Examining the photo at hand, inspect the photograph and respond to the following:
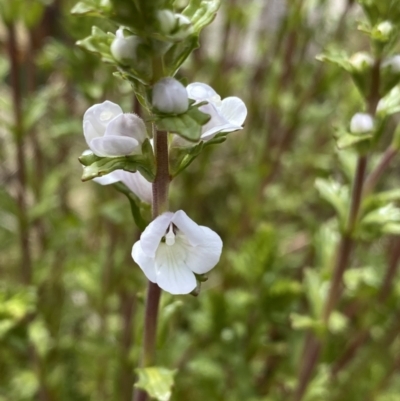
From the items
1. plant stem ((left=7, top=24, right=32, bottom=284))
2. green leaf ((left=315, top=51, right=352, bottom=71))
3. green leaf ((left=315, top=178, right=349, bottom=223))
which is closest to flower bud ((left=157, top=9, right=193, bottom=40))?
green leaf ((left=315, top=51, right=352, bottom=71))

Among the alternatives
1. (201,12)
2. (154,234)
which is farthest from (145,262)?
(201,12)

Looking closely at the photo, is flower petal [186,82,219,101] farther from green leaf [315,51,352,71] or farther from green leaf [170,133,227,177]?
green leaf [315,51,352,71]

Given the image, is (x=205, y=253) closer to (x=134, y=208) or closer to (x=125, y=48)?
(x=134, y=208)

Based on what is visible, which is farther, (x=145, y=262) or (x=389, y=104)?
(x=389, y=104)

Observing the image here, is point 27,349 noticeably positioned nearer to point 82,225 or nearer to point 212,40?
point 82,225

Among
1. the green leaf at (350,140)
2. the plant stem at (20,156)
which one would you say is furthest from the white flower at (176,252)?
Answer: the plant stem at (20,156)

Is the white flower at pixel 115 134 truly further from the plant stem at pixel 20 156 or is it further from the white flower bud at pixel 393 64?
the plant stem at pixel 20 156

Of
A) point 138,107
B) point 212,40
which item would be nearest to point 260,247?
point 138,107
